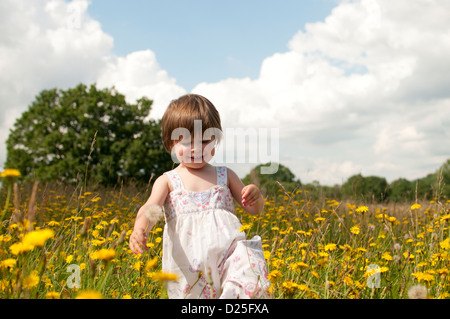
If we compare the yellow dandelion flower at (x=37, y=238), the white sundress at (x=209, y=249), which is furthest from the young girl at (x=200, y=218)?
the yellow dandelion flower at (x=37, y=238)

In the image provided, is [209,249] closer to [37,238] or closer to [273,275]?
[273,275]

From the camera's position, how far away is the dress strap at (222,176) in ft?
8.50

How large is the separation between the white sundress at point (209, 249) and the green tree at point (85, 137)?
19.3m

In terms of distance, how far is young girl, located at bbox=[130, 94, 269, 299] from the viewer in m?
2.19

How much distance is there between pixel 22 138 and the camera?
82.9 feet

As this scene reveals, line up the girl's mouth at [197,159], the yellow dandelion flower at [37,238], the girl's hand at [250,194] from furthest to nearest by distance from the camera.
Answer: the girl's mouth at [197,159], the girl's hand at [250,194], the yellow dandelion flower at [37,238]

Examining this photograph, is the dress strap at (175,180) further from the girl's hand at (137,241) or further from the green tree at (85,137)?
the green tree at (85,137)

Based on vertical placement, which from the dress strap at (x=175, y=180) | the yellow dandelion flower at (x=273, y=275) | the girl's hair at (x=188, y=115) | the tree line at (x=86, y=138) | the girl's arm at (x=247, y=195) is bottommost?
the yellow dandelion flower at (x=273, y=275)

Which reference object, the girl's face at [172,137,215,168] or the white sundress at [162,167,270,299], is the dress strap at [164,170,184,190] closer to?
the white sundress at [162,167,270,299]

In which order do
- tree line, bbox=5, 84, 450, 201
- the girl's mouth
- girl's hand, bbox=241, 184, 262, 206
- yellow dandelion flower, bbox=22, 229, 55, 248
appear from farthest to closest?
tree line, bbox=5, 84, 450, 201, the girl's mouth, girl's hand, bbox=241, 184, 262, 206, yellow dandelion flower, bbox=22, 229, 55, 248

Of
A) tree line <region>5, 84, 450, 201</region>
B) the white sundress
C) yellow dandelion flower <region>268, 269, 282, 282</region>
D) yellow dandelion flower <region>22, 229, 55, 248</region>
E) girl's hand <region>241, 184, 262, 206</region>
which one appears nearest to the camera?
yellow dandelion flower <region>22, 229, 55, 248</region>

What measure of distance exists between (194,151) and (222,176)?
0.28 metres

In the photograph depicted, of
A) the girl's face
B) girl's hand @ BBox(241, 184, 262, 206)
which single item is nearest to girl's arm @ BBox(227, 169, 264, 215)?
girl's hand @ BBox(241, 184, 262, 206)
